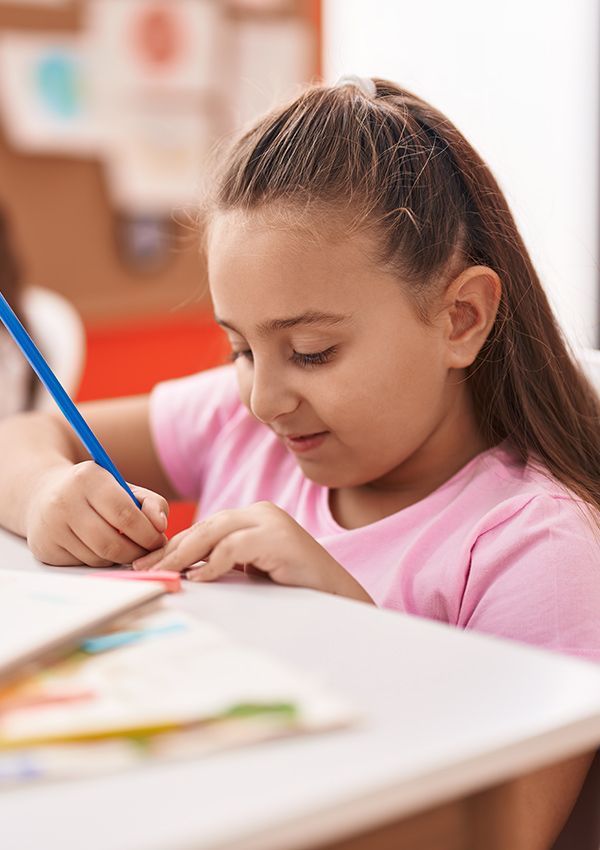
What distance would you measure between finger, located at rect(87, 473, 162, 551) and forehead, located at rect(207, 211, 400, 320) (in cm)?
17

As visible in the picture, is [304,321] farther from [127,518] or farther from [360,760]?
[360,760]

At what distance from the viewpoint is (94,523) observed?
0.75 meters

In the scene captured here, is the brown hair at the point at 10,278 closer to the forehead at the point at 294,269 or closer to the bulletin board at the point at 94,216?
the bulletin board at the point at 94,216

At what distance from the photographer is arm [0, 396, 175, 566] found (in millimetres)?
748

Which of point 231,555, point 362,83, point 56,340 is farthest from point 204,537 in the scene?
point 56,340

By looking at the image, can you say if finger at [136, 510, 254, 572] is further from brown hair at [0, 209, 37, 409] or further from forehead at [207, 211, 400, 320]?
brown hair at [0, 209, 37, 409]

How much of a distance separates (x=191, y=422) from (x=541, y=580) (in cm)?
51

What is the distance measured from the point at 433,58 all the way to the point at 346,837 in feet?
8.39

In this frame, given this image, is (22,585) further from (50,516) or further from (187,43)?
(187,43)

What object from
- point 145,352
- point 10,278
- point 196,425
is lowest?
point 145,352

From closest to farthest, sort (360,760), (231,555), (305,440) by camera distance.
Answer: (360,760) → (231,555) → (305,440)

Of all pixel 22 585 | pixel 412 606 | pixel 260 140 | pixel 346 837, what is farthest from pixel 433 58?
pixel 346 837

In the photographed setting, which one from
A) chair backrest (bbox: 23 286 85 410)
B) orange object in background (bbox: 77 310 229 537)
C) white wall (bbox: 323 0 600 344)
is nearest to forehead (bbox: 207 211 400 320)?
chair backrest (bbox: 23 286 85 410)

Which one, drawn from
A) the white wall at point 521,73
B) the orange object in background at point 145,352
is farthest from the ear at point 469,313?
the white wall at point 521,73
